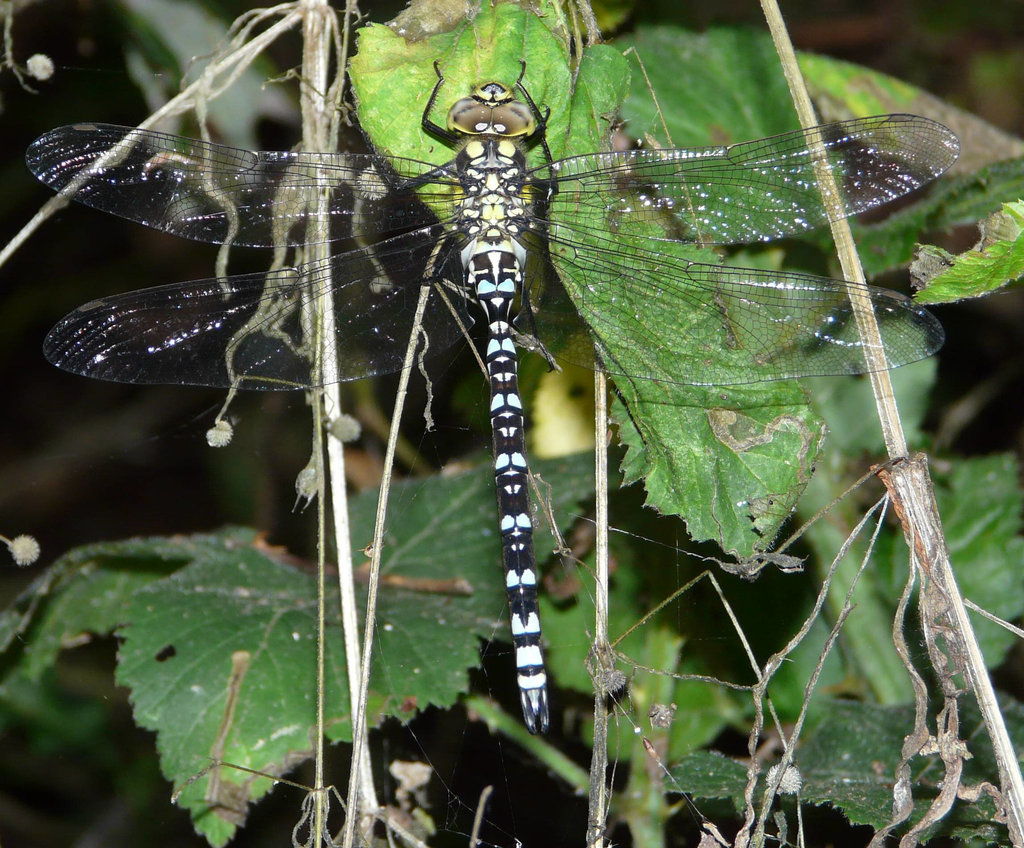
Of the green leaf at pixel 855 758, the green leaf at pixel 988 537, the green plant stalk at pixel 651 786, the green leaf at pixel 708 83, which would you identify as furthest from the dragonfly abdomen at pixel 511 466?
the green leaf at pixel 988 537

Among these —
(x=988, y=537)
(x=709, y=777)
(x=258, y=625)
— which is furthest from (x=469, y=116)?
(x=988, y=537)

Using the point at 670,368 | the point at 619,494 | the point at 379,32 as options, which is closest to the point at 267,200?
the point at 379,32

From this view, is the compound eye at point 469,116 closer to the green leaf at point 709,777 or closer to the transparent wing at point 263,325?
the transparent wing at point 263,325

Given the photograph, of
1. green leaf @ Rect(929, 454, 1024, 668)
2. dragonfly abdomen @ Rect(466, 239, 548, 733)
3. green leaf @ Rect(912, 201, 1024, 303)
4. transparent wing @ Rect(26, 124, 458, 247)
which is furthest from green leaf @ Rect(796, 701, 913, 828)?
transparent wing @ Rect(26, 124, 458, 247)

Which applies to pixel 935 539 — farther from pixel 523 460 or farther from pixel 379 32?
pixel 379 32

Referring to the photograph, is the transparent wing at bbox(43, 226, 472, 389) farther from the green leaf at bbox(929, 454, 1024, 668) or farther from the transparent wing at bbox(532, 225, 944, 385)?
the green leaf at bbox(929, 454, 1024, 668)
